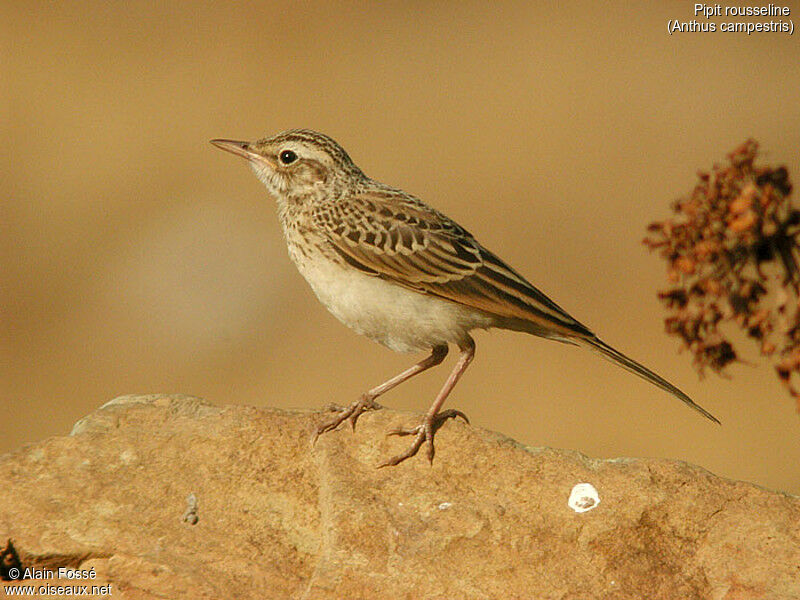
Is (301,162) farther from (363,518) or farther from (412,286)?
(363,518)

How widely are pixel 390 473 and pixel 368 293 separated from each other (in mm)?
1224

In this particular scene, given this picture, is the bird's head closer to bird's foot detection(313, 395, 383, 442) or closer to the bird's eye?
the bird's eye

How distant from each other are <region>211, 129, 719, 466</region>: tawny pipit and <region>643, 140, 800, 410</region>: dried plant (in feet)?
7.23

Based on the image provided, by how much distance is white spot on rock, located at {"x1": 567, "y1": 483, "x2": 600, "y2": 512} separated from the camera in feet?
21.2

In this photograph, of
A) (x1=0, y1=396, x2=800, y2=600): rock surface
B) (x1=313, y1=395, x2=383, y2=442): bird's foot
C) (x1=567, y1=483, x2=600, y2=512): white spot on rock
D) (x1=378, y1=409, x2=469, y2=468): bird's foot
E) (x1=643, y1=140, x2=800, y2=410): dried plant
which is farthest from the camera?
(x1=313, y1=395, x2=383, y2=442): bird's foot

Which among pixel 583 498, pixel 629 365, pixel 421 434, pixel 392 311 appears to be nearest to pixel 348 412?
pixel 421 434

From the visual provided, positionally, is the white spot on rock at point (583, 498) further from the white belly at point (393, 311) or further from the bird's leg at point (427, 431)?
the white belly at point (393, 311)

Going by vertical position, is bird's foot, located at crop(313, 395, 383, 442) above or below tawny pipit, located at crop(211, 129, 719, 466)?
below

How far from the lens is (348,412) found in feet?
23.8

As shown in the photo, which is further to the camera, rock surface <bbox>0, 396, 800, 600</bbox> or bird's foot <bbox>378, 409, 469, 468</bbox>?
bird's foot <bbox>378, 409, 469, 468</bbox>

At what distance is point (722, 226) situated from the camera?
15.8 ft

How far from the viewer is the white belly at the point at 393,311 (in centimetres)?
743
